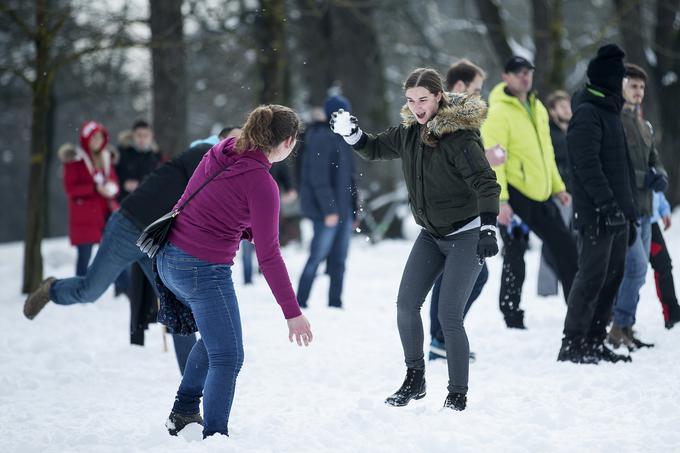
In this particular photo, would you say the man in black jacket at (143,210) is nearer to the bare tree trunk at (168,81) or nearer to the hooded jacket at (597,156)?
the hooded jacket at (597,156)

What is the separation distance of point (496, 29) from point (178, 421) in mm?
11995

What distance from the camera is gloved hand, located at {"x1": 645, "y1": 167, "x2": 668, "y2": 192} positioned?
20.6 ft

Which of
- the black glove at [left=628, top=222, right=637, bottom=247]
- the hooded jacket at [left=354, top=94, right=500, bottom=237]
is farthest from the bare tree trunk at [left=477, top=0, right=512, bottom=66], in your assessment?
the hooded jacket at [left=354, top=94, right=500, bottom=237]

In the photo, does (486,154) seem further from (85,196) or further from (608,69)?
(85,196)

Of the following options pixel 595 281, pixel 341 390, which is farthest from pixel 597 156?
pixel 341 390

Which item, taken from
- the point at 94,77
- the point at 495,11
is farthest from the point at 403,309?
the point at 94,77

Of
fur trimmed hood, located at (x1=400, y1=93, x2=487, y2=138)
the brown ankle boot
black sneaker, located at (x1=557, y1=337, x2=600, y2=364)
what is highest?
fur trimmed hood, located at (x1=400, y1=93, x2=487, y2=138)

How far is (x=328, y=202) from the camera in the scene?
27.8 feet

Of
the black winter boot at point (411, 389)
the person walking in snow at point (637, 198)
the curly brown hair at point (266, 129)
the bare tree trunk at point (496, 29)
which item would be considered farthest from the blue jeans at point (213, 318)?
the bare tree trunk at point (496, 29)

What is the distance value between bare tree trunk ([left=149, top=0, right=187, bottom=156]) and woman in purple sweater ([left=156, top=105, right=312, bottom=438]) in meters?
7.54

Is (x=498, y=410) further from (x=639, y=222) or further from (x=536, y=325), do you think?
(x=536, y=325)

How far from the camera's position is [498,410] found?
4.72 m

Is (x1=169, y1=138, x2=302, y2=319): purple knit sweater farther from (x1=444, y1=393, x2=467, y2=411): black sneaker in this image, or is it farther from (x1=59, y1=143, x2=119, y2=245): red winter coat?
(x1=59, y1=143, x2=119, y2=245): red winter coat

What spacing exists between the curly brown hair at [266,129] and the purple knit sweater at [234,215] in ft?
0.14
